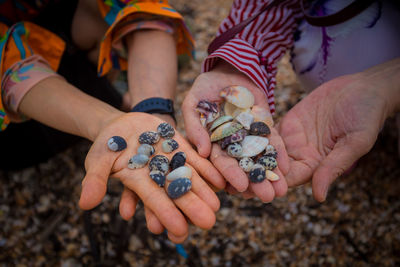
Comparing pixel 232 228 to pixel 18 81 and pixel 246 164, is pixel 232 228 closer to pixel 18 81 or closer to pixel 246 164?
pixel 246 164

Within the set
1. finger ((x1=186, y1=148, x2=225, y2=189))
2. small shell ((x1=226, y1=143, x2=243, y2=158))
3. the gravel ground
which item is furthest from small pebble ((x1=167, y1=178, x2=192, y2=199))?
the gravel ground

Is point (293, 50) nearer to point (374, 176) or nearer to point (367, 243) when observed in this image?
point (374, 176)

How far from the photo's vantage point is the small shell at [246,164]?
3.59ft

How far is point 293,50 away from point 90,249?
5.10ft

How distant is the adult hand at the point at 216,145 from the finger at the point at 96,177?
0.32 metres

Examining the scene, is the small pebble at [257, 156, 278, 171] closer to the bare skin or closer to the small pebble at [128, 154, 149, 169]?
the bare skin

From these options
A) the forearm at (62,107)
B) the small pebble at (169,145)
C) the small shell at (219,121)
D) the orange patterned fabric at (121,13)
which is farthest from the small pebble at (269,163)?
the orange patterned fabric at (121,13)

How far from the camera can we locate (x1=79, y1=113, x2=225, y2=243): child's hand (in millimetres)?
964

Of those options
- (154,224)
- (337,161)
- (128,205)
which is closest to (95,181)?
(128,205)

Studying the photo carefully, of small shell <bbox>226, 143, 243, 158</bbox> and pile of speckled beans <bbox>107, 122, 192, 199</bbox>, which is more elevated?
small shell <bbox>226, 143, 243, 158</bbox>

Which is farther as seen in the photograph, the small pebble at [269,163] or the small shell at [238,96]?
the small shell at [238,96]

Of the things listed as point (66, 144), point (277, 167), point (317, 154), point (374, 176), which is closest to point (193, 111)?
point (277, 167)

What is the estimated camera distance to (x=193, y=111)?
3.95 feet

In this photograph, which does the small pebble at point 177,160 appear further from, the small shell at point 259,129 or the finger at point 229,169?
the small shell at point 259,129
